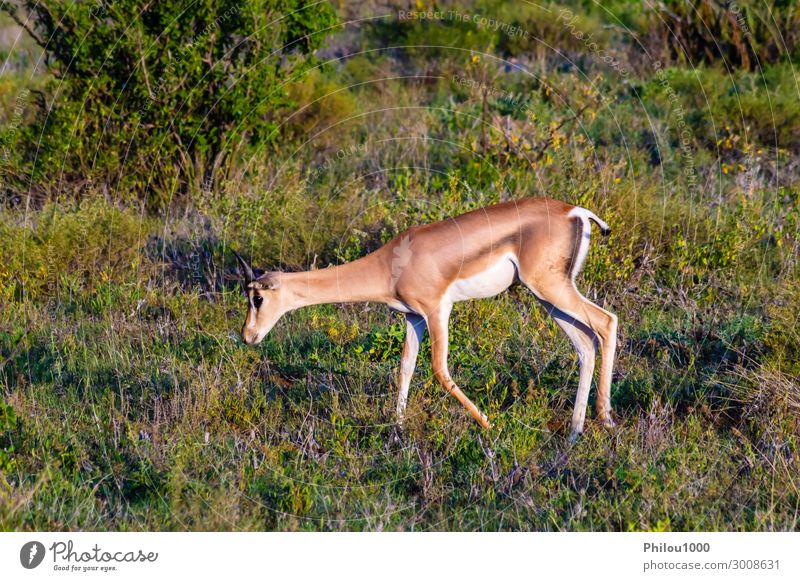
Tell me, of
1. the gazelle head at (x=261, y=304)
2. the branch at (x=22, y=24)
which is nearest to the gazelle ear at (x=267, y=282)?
the gazelle head at (x=261, y=304)

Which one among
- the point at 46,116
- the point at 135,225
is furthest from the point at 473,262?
the point at 46,116

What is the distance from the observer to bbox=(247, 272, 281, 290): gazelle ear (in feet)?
18.9

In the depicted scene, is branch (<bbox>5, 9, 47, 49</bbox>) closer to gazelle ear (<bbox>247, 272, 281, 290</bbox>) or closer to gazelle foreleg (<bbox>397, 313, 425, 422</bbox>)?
gazelle ear (<bbox>247, 272, 281, 290</bbox>)

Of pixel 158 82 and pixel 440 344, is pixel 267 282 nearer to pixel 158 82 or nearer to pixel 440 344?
pixel 440 344

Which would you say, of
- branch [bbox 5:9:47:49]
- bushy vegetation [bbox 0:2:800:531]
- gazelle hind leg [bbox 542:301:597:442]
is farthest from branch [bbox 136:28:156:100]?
gazelle hind leg [bbox 542:301:597:442]

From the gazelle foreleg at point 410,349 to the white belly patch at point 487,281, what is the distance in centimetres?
27

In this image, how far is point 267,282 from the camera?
581 centimetres

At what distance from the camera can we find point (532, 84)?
1166 cm

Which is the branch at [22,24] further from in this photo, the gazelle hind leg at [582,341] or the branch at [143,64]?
the gazelle hind leg at [582,341]

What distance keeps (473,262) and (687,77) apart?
22.6 feet
